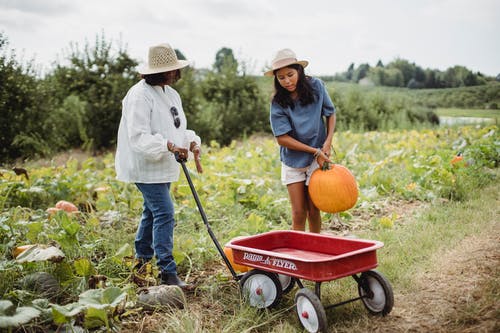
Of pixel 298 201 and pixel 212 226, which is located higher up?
pixel 298 201

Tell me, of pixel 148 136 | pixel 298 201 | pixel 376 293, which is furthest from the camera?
pixel 298 201

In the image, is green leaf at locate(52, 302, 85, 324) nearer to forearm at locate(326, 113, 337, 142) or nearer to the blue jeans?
the blue jeans

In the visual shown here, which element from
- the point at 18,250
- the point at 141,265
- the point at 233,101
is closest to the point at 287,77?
the point at 141,265

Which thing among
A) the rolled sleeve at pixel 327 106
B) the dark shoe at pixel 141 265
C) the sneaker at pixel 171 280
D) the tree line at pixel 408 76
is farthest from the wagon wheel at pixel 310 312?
the tree line at pixel 408 76

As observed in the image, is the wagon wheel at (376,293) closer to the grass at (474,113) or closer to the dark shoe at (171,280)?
the dark shoe at (171,280)

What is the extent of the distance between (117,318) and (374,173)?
4.20 meters

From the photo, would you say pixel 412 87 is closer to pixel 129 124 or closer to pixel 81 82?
pixel 81 82

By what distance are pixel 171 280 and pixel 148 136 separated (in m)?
1.01

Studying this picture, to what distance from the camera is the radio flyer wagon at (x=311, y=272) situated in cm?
278

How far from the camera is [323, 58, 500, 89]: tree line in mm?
10008

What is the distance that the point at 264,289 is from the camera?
3.18m

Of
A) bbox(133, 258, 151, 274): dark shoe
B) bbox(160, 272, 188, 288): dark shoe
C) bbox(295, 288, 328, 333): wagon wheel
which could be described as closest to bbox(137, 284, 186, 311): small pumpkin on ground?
bbox(160, 272, 188, 288): dark shoe

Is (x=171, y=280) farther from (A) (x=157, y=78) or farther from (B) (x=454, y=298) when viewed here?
(B) (x=454, y=298)

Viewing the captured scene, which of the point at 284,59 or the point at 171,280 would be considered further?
the point at 284,59
